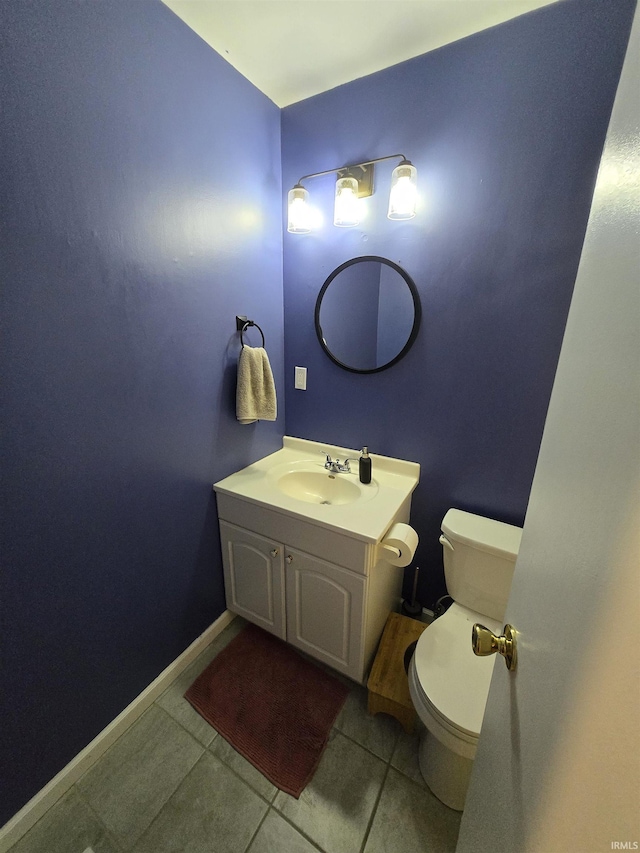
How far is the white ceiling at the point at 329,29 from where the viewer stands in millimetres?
1015

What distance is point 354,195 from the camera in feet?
4.28

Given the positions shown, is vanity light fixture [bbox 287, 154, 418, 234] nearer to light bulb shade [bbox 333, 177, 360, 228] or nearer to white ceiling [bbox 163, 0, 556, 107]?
light bulb shade [bbox 333, 177, 360, 228]

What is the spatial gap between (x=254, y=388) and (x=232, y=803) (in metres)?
1.43

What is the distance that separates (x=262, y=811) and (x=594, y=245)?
1.68 m

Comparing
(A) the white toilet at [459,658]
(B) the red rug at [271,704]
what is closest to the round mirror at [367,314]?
(A) the white toilet at [459,658]

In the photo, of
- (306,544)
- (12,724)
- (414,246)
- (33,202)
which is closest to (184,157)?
(33,202)

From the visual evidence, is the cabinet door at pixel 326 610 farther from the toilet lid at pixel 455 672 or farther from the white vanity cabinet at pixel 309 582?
the toilet lid at pixel 455 672

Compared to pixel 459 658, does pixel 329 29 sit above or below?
above

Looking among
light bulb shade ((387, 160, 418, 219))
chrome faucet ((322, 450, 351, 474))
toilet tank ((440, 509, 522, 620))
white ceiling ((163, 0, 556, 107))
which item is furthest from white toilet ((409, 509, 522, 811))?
white ceiling ((163, 0, 556, 107))

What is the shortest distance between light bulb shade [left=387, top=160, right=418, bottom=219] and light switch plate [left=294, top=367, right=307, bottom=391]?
0.78 metres

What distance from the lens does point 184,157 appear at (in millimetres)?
1090

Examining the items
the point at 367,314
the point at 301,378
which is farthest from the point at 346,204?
the point at 301,378

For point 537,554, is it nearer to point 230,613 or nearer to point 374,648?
point 374,648

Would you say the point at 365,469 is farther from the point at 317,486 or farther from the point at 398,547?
the point at 398,547
